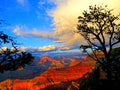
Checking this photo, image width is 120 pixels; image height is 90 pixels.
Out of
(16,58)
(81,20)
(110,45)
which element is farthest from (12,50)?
(81,20)

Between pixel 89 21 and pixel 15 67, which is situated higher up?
pixel 89 21

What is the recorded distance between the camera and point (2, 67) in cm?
2086

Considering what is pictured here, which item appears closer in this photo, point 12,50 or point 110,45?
point 12,50

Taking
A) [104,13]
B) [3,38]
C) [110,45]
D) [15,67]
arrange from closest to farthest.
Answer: [3,38] < [15,67] < [110,45] < [104,13]

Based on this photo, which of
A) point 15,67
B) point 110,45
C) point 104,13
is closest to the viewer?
point 15,67

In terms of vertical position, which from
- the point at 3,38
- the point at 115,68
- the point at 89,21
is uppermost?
the point at 89,21

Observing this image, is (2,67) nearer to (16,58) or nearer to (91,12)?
(16,58)

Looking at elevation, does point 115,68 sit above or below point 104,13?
below

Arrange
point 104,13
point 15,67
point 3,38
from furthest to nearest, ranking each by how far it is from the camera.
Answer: point 104,13
point 15,67
point 3,38

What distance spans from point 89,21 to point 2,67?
18816mm

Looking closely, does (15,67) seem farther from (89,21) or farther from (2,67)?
(89,21)

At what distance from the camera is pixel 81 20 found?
37.5 m

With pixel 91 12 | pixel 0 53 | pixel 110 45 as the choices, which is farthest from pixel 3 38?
pixel 91 12

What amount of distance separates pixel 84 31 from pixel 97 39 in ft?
9.04
